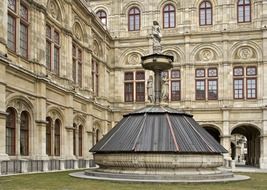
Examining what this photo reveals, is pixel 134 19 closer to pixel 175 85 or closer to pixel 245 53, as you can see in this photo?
pixel 175 85

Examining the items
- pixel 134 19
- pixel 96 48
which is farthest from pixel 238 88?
pixel 96 48

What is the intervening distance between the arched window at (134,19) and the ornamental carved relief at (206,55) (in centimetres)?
616

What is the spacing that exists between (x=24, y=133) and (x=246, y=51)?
22072mm

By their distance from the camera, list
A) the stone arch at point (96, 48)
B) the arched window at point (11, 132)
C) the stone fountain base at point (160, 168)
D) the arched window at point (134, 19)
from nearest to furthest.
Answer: the stone fountain base at point (160, 168)
the arched window at point (11, 132)
the stone arch at point (96, 48)
the arched window at point (134, 19)

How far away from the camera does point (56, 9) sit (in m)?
26.6

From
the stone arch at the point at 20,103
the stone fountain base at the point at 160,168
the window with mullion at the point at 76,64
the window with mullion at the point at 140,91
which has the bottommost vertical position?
the stone fountain base at the point at 160,168

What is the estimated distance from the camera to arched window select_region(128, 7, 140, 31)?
1564 inches

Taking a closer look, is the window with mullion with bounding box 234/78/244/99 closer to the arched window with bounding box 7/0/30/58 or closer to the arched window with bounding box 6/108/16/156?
the arched window with bounding box 7/0/30/58

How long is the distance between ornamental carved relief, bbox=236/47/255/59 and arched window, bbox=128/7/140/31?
9072 millimetres

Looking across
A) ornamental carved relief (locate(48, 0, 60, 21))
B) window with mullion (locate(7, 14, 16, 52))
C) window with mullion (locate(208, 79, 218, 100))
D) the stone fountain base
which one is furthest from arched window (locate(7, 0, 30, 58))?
window with mullion (locate(208, 79, 218, 100))

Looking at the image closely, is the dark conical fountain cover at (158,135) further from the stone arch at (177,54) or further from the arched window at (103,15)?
the arched window at (103,15)

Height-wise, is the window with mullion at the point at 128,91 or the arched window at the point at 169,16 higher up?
the arched window at the point at 169,16

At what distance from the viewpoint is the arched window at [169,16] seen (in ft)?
128

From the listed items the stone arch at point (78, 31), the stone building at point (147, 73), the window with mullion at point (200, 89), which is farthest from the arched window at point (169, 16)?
the stone arch at point (78, 31)
